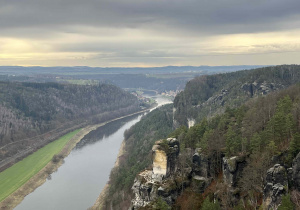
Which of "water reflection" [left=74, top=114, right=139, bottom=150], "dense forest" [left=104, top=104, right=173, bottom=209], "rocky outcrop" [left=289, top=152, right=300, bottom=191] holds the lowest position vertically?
"water reflection" [left=74, top=114, right=139, bottom=150]

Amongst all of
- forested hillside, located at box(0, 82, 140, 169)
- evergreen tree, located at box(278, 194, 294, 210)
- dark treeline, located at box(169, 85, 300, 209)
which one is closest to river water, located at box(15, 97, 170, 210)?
forested hillside, located at box(0, 82, 140, 169)

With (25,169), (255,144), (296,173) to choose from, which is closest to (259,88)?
(255,144)

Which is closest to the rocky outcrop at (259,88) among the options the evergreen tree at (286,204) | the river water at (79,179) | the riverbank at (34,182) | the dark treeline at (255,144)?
the dark treeline at (255,144)

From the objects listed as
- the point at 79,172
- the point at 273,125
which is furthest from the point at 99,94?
Result: the point at 273,125

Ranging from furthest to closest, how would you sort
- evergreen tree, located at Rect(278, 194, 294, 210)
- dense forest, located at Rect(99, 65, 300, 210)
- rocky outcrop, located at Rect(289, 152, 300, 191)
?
1. dense forest, located at Rect(99, 65, 300, 210)
2. rocky outcrop, located at Rect(289, 152, 300, 191)
3. evergreen tree, located at Rect(278, 194, 294, 210)

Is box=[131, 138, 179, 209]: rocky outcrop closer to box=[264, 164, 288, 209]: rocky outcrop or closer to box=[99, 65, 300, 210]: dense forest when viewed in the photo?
box=[99, 65, 300, 210]: dense forest

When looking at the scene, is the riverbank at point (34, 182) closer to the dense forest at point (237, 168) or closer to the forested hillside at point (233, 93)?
the dense forest at point (237, 168)

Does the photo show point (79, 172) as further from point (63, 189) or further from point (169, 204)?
point (169, 204)
